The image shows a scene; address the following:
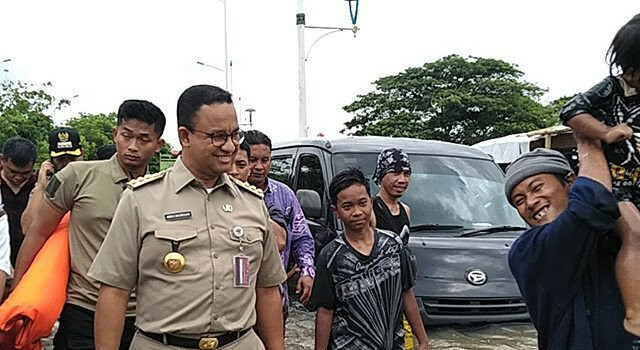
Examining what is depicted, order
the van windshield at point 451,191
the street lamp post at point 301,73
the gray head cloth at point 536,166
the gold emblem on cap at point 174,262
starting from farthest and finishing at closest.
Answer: the street lamp post at point 301,73, the van windshield at point 451,191, the gold emblem on cap at point 174,262, the gray head cloth at point 536,166

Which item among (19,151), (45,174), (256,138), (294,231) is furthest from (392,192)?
(19,151)

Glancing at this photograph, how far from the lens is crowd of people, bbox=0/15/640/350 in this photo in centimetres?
197

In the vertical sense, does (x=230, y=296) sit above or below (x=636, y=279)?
below

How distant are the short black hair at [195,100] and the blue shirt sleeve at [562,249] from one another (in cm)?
123

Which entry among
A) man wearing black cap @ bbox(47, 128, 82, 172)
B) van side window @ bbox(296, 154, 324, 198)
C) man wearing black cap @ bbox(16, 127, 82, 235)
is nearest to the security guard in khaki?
man wearing black cap @ bbox(16, 127, 82, 235)

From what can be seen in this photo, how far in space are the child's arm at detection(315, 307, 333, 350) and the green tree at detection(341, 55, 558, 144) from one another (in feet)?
110

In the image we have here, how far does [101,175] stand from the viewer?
3.51 m

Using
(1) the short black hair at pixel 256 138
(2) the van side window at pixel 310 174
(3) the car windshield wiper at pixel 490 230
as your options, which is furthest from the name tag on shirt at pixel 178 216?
(2) the van side window at pixel 310 174

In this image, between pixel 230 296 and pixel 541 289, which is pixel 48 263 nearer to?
pixel 230 296

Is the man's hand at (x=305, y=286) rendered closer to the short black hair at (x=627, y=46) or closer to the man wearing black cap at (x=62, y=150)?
the man wearing black cap at (x=62, y=150)

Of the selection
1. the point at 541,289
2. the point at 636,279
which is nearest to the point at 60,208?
the point at 541,289

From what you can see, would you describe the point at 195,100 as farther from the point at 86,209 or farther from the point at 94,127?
the point at 94,127

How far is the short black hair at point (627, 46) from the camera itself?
1.90 meters

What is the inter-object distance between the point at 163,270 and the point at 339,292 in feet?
3.78
